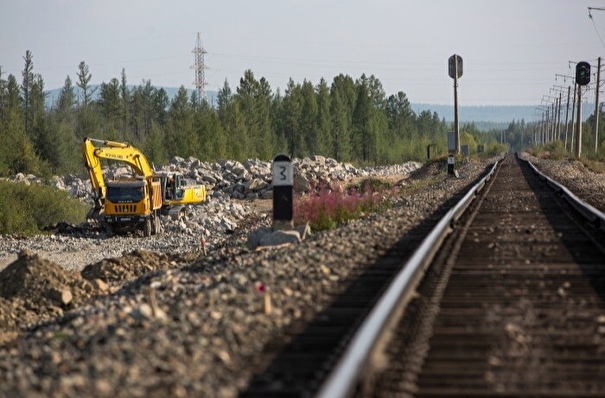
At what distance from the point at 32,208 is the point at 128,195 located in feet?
29.4

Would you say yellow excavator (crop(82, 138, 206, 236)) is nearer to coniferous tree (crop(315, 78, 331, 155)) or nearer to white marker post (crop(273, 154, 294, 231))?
white marker post (crop(273, 154, 294, 231))

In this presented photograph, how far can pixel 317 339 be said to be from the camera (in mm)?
7070

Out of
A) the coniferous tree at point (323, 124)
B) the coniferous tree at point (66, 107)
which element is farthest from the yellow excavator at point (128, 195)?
the coniferous tree at point (66, 107)

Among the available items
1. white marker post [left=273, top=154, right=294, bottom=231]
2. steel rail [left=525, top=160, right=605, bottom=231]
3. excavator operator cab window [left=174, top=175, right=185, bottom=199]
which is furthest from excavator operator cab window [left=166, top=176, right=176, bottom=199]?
white marker post [left=273, top=154, right=294, bottom=231]

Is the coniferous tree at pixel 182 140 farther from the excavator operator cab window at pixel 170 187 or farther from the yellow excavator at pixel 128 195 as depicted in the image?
the yellow excavator at pixel 128 195

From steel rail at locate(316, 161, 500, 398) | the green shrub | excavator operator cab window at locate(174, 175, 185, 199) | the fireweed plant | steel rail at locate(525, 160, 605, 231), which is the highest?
steel rail at locate(316, 161, 500, 398)

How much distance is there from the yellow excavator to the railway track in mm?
22289

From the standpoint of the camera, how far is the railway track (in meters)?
5.69

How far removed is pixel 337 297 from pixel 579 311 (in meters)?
2.24

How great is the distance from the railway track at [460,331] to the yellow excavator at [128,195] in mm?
22289

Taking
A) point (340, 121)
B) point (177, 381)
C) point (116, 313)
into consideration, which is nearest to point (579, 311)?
point (177, 381)

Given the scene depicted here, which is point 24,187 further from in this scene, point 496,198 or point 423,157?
point 423,157

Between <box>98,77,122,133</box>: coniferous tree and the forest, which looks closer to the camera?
the forest

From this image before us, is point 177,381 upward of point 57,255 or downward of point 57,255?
upward
